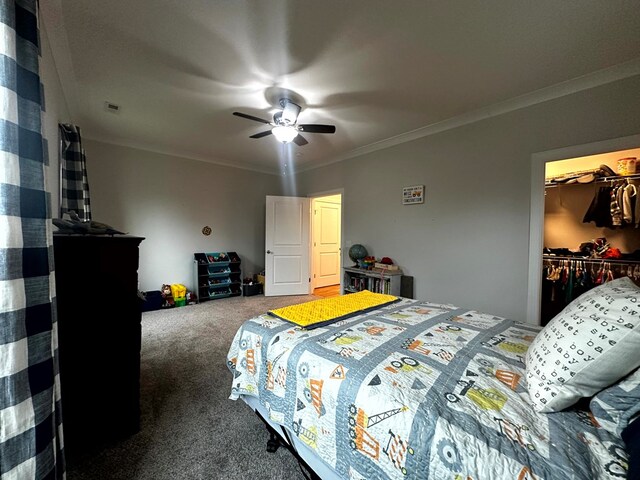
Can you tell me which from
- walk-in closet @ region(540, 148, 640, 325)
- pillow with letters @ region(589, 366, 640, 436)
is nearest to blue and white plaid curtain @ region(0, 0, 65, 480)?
pillow with letters @ region(589, 366, 640, 436)

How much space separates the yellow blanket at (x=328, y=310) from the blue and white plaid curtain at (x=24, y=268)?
1.04m

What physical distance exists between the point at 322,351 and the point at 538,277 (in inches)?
101

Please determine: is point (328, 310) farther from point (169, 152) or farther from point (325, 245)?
point (325, 245)

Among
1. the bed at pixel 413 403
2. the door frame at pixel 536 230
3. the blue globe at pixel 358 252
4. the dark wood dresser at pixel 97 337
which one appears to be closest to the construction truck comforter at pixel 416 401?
the bed at pixel 413 403

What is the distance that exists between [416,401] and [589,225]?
4174 millimetres

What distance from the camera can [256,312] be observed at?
3930mm

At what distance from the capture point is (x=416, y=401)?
871 millimetres

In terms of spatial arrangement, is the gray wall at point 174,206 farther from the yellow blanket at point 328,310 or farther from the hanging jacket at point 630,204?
the hanging jacket at point 630,204

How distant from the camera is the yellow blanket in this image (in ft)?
5.16

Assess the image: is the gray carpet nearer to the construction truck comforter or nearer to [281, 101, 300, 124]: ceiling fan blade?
the construction truck comforter

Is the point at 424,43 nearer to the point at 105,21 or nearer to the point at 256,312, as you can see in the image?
the point at 105,21

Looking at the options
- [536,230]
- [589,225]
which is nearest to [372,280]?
[536,230]

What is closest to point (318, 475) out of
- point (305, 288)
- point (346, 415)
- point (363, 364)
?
point (346, 415)

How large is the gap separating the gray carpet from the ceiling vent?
8.85 feet
